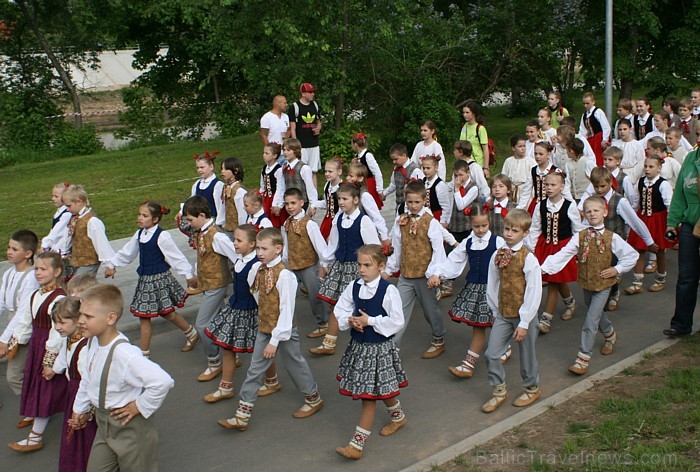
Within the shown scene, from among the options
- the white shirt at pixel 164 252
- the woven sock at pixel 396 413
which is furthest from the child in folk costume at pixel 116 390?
the white shirt at pixel 164 252

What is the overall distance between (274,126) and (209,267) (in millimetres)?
5342

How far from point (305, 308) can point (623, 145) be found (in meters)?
5.58

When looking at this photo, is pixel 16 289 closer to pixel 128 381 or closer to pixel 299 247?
pixel 128 381

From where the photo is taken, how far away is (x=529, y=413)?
21.3ft

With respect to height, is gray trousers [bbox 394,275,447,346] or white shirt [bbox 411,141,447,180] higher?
white shirt [bbox 411,141,447,180]

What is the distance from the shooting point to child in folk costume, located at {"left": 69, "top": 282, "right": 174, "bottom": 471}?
4.95 metres

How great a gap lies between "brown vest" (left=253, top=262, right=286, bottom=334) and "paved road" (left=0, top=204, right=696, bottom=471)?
33.9 inches

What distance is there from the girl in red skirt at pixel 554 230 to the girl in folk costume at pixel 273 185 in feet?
11.1

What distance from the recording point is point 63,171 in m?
20.1

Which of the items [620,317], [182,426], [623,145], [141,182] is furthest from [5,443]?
[141,182]

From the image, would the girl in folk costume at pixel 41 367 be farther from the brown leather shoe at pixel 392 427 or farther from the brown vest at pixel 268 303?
the brown leather shoe at pixel 392 427

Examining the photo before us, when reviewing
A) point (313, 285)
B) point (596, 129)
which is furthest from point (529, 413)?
point (596, 129)

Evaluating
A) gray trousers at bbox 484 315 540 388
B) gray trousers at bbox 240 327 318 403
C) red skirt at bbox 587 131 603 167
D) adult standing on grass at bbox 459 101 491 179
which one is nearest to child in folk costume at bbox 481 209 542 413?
gray trousers at bbox 484 315 540 388

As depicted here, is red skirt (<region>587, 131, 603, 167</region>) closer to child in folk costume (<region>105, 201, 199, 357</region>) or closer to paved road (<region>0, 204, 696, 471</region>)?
paved road (<region>0, 204, 696, 471</region>)
